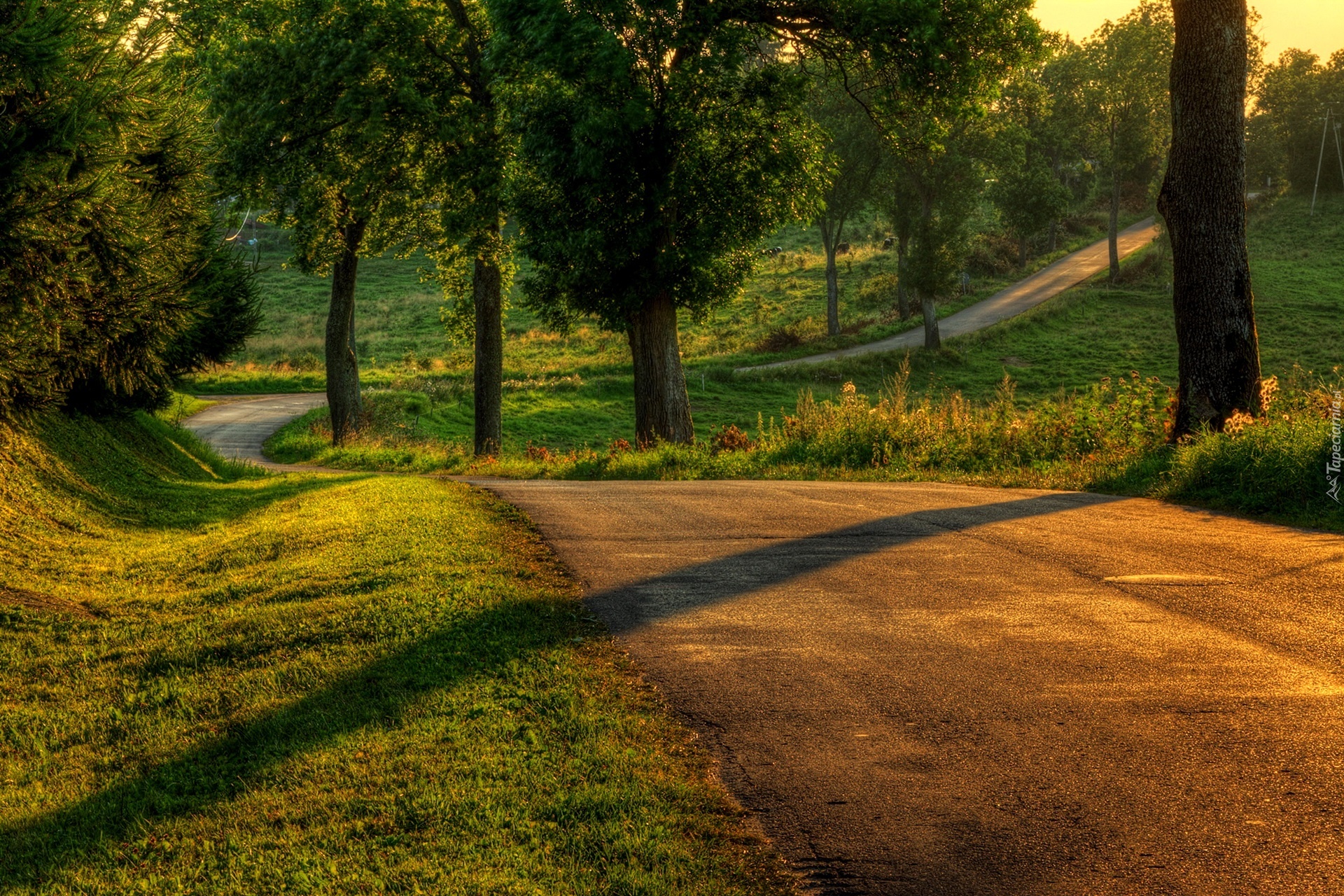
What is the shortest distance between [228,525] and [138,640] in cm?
506

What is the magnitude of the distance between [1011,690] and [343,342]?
1041 inches

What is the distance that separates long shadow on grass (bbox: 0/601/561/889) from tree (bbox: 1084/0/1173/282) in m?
61.1

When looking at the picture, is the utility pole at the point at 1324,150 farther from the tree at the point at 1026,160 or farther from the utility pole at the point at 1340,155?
the tree at the point at 1026,160

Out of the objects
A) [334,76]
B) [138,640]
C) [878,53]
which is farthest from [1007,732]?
[334,76]

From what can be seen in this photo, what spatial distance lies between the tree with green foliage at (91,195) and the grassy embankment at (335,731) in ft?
6.68

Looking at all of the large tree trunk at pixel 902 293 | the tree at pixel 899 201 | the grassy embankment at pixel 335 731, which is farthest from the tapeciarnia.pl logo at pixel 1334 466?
the large tree trunk at pixel 902 293

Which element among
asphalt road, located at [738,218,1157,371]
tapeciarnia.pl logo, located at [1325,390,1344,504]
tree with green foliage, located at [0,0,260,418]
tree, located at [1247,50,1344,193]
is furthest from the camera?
tree, located at [1247,50,1344,193]

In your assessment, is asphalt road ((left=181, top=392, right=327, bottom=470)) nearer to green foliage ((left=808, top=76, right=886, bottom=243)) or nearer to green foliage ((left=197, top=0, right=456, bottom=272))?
green foliage ((left=197, top=0, right=456, bottom=272))

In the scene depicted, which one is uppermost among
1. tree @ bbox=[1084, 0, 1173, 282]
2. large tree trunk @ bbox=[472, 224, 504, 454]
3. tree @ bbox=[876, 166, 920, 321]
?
tree @ bbox=[1084, 0, 1173, 282]

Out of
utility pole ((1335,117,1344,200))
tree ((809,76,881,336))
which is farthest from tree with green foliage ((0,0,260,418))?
utility pole ((1335,117,1344,200))

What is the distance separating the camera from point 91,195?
8555 mm

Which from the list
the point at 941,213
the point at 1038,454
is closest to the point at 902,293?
the point at 941,213

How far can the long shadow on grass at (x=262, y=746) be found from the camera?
4.02 m

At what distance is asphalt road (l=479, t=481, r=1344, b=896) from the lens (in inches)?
147
